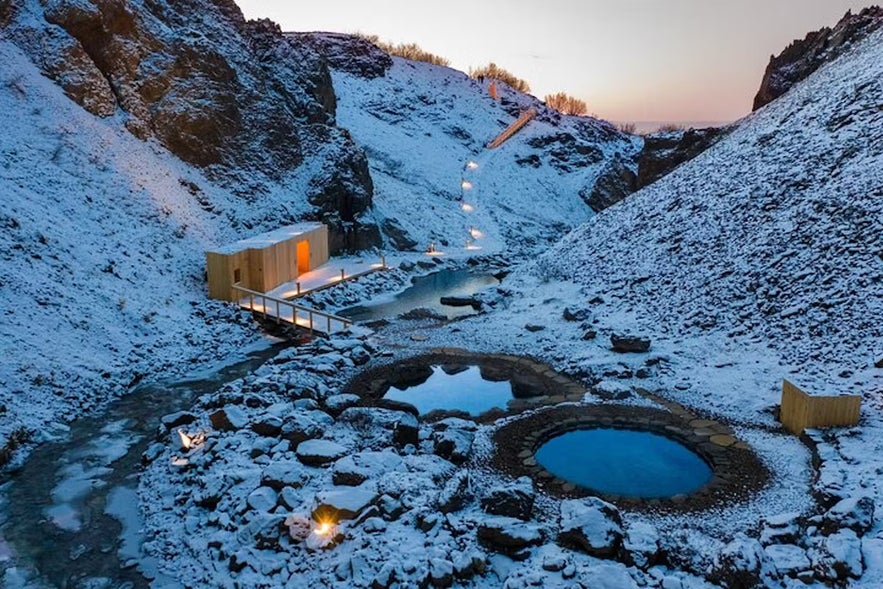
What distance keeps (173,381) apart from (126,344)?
2.33m

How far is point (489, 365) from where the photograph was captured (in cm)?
1928

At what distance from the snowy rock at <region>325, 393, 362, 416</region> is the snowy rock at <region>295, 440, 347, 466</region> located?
2283mm

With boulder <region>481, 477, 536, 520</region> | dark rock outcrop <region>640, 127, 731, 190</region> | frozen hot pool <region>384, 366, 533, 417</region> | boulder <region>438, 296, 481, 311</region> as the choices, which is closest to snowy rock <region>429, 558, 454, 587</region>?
boulder <region>481, 477, 536, 520</region>

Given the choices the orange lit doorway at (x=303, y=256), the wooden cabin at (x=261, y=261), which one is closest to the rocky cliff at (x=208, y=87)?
the orange lit doorway at (x=303, y=256)

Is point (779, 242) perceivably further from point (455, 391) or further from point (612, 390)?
point (455, 391)

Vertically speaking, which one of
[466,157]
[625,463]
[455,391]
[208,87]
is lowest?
[455,391]

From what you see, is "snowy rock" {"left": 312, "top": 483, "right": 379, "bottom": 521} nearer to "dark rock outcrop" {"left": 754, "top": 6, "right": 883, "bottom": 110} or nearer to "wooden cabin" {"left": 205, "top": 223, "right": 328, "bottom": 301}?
"wooden cabin" {"left": 205, "top": 223, "right": 328, "bottom": 301}

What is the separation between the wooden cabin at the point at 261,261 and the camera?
24.7 meters

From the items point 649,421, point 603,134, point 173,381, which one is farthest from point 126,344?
point 603,134

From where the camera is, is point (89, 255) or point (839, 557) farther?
point (89, 255)

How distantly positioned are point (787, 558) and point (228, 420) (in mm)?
11420

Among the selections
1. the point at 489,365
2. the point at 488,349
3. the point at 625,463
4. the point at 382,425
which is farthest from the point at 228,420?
the point at 488,349

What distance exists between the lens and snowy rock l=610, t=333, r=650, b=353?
18.4 m

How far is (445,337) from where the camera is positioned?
22344mm
